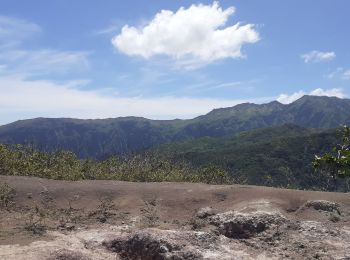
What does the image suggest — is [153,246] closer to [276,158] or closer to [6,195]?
[6,195]

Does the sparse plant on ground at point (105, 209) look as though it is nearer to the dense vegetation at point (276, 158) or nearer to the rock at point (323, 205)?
the rock at point (323, 205)

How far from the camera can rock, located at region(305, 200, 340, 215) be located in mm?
24125

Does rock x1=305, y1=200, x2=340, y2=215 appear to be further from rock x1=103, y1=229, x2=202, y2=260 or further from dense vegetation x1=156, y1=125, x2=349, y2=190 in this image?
dense vegetation x1=156, y1=125, x2=349, y2=190

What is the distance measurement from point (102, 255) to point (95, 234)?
2067 millimetres

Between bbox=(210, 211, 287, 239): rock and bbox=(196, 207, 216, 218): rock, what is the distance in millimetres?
1068

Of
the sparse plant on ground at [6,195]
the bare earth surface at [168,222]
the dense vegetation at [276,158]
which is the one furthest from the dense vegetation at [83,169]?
the dense vegetation at [276,158]

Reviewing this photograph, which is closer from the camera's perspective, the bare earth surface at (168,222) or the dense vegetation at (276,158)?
the bare earth surface at (168,222)

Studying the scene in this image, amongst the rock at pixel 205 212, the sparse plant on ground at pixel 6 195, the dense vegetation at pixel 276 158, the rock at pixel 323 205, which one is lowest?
the dense vegetation at pixel 276 158

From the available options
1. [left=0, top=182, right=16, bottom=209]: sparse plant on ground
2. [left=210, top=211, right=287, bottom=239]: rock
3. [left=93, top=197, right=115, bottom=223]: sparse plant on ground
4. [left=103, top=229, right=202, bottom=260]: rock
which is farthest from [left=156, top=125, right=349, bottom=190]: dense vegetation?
[left=103, top=229, right=202, bottom=260]: rock

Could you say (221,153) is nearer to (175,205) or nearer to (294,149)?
(294,149)

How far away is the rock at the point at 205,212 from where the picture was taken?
24.9 m

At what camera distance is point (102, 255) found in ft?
66.4

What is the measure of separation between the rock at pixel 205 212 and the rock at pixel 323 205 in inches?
196

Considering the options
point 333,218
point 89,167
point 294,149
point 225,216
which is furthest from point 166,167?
point 294,149
